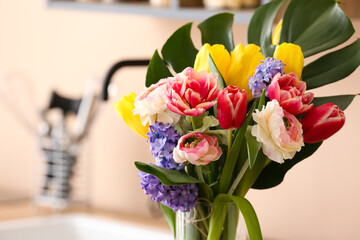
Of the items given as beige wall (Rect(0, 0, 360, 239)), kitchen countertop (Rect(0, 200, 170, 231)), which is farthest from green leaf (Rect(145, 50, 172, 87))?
kitchen countertop (Rect(0, 200, 170, 231))

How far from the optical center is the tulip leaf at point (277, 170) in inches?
30.4

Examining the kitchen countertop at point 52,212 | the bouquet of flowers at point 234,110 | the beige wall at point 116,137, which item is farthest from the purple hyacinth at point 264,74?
the kitchen countertop at point 52,212

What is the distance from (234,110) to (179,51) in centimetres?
17

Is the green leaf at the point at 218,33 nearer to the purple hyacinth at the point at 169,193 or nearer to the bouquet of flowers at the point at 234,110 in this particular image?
the bouquet of flowers at the point at 234,110

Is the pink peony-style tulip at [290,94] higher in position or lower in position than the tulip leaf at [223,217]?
higher

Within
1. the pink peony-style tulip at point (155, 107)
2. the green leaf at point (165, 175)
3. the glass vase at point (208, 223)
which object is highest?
the pink peony-style tulip at point (155, 107)

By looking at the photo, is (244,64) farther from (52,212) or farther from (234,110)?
(52,212)

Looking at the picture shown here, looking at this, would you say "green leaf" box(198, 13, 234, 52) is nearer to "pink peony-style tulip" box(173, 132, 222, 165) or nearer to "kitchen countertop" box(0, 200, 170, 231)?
"pink peony-style tulip" box(173, 132, 222, 165)

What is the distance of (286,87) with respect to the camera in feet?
2.22

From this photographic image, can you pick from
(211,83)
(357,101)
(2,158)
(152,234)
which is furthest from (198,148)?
(2,158)

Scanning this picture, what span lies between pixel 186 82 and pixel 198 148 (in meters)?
0.07

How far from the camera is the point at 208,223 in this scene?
750 mm

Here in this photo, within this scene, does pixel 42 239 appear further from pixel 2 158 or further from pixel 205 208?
pixel 205 208

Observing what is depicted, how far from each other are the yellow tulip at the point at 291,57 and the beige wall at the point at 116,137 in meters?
0.63
